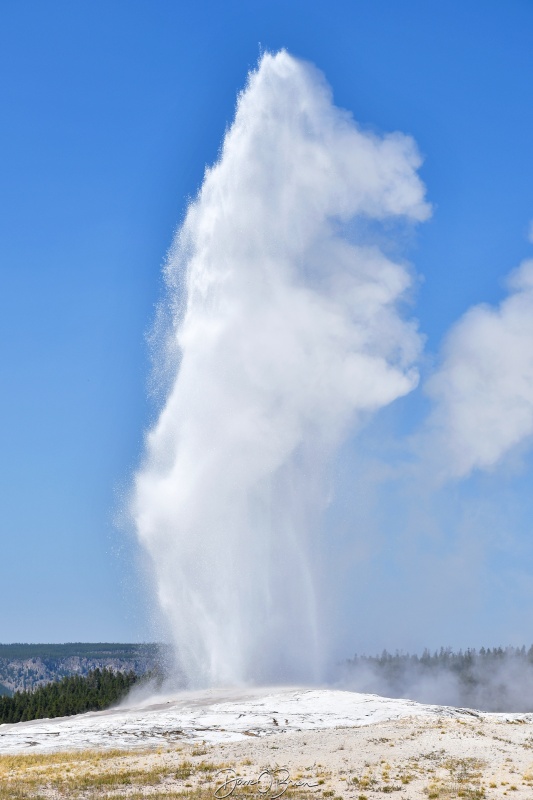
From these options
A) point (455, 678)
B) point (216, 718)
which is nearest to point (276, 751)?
point (216, 718)

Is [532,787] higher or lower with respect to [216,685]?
lower

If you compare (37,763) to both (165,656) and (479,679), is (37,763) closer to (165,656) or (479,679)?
(165,656)

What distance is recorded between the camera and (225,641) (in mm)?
62750

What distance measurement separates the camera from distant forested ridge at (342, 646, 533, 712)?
242 feet

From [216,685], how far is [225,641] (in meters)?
3.13

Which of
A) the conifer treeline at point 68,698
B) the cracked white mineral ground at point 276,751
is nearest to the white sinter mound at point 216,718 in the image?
the cracked white mineral ground at point 276,751

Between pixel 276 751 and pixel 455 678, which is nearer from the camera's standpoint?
pixel 276 751

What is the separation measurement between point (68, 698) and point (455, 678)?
139 feet

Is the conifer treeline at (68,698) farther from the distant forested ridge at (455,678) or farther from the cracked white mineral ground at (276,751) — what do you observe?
the cracked white mineral ground at (276,751)

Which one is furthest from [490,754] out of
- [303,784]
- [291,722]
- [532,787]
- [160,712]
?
[160,712]

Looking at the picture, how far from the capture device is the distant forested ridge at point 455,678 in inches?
2906

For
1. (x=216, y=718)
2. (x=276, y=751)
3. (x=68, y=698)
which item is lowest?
(x=276, y=751)

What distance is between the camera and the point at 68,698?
10044cm

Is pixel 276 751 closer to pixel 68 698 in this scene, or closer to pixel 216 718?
pixel 216 718
